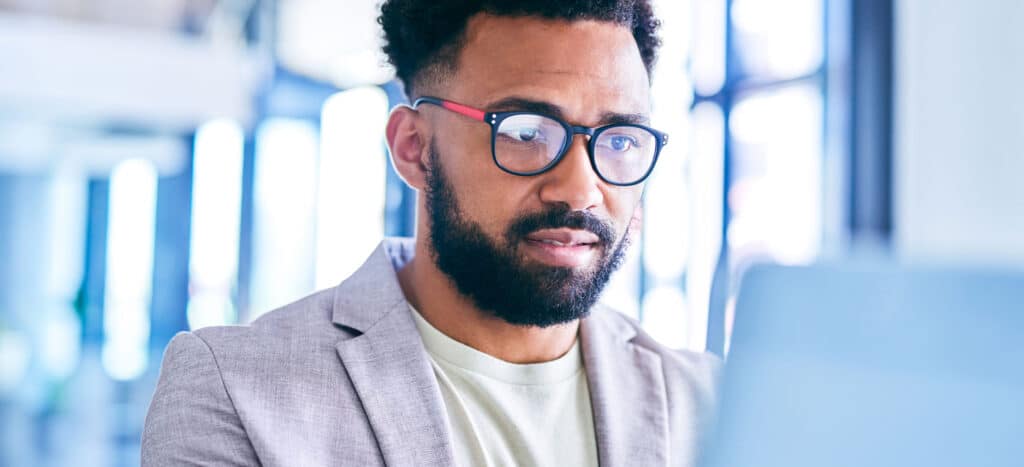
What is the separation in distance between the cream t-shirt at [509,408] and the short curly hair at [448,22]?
0.38 m

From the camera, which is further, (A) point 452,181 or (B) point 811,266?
(A) point 452,181

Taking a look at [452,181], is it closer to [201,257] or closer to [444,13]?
[444,13]

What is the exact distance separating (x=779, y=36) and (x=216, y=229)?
4699mm

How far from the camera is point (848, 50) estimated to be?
3.17 meters

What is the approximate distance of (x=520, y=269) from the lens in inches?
49.5

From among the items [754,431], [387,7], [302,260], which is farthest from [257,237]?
[754,431]

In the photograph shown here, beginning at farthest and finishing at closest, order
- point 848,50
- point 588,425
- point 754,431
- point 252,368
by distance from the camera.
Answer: point 848,50 → point 588,425 → point 252,368 → point 754,431

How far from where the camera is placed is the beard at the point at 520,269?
124 centimetres

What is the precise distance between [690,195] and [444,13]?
288 centimetres

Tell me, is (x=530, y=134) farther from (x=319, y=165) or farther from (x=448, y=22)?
(x=319, y=165)

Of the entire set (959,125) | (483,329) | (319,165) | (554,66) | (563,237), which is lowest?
(483,329)

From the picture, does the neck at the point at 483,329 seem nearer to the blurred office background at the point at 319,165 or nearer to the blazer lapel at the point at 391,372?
the blazer lapel at the point at 391,372

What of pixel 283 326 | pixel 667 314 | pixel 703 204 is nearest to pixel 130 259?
pixel 667 314

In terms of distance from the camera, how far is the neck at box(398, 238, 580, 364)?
1.31m
